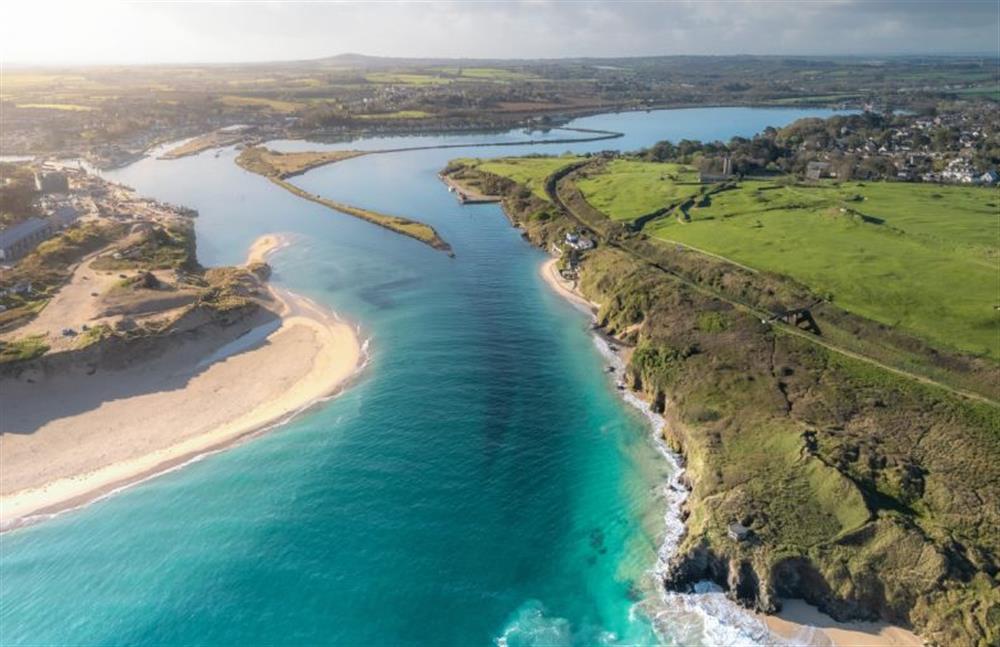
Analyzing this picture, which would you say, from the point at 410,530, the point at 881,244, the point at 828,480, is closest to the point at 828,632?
the point at 828,480

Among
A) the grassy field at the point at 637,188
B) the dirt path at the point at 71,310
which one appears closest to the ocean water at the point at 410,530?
the dirt path at the point at 71,310

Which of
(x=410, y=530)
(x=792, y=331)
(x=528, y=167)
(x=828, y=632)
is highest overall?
(x=528, y=167)

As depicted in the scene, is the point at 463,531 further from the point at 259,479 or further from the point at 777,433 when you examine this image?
the point at 777,433

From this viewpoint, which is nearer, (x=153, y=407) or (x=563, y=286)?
(x=153, y=407)

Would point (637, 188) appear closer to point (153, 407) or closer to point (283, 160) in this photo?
point (153, 407)

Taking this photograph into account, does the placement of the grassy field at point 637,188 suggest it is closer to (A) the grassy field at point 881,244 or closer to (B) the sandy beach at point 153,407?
(A) the grassy field at point 881,244
